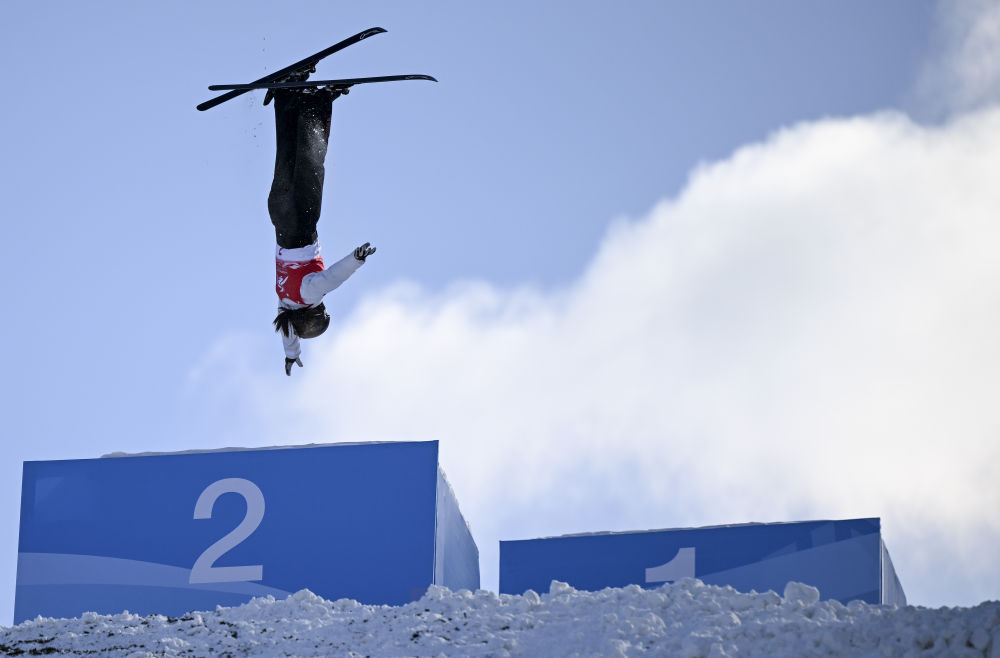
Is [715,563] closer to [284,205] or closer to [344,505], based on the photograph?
[344,505]

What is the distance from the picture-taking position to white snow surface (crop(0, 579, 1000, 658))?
13.7 m

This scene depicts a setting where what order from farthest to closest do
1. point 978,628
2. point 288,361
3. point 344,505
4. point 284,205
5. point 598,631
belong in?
point 344,505 < point 288,361 < point 284,205 < point 598,631 < point 978,628

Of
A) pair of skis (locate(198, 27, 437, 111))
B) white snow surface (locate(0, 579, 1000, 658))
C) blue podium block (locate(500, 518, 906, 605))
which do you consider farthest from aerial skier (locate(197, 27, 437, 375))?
blue podium block (locate(500, 518, 906, 605))

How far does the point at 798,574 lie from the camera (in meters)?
19.5

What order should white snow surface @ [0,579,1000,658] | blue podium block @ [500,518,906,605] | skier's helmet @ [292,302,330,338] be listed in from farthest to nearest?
blue podium block @ [500,518,906,605], skier's helmet @ [292,302,330,338], white snow surface @ [0,579,1000,658]

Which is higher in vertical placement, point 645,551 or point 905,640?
point 645,551

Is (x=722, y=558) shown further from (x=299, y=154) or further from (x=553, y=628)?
(x=299, y=154)

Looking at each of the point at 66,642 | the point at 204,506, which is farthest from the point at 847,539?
the point at 66,642

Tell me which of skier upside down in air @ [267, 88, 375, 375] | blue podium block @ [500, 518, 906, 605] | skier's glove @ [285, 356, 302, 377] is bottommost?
blue podium block @ [500, 518, 906, 605]

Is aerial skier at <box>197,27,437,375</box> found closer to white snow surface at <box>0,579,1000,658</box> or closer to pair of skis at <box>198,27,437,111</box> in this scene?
pair of skis at <box>198,27,437,111</box>

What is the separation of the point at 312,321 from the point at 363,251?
1429 millimetres

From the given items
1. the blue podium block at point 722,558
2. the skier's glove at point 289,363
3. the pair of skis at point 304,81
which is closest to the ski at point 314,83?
the pair of skis at point 304,81

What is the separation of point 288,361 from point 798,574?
5.84 metres

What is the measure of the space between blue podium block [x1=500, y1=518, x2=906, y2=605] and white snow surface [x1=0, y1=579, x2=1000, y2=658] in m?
3.67
